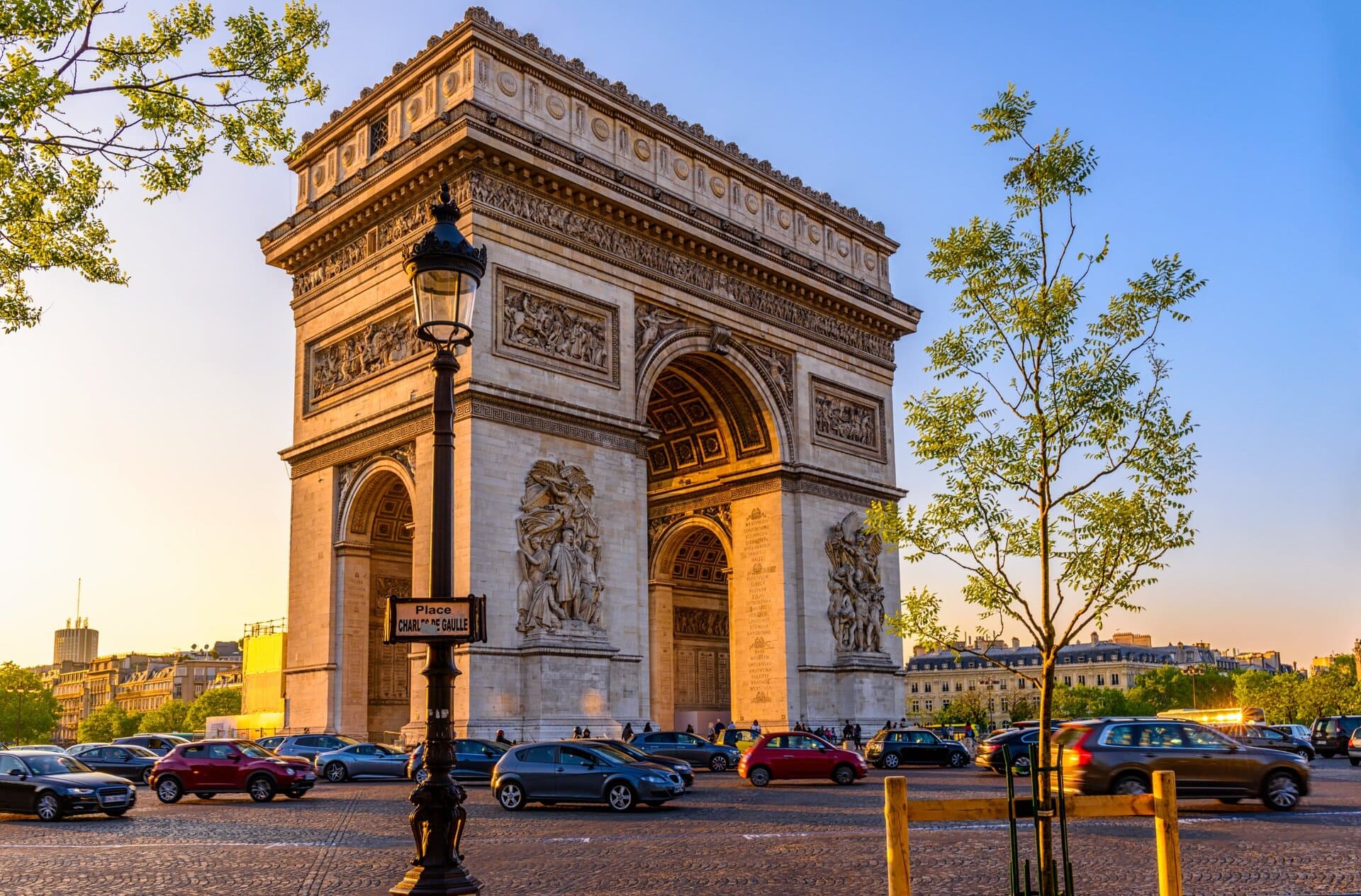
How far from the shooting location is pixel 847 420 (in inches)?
1613

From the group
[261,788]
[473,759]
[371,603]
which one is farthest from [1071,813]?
[371,603]

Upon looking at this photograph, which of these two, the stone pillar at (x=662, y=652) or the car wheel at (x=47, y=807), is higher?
the stone pillar at (x=662, y=652)

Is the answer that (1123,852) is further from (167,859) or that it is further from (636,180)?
(636,180)

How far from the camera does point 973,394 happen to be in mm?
11797

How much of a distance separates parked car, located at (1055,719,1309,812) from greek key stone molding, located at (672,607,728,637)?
24.2 meters

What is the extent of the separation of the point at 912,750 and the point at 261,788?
1658 cm

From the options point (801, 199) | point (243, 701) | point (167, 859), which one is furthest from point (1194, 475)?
point (243, 701)

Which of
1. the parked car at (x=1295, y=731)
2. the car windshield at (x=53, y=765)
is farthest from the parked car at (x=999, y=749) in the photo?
the car windshield at (x=53, y=765)

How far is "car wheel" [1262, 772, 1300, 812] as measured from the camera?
62.4 ft

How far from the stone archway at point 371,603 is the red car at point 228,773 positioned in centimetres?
718

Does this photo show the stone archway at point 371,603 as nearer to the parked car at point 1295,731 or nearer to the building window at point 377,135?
the building window at point 377,135

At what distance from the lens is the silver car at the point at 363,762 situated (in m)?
27.9

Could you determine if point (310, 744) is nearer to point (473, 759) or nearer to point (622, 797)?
point (473, 759)

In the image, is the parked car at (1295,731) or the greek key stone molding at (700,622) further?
the parked car at (1295,731)
